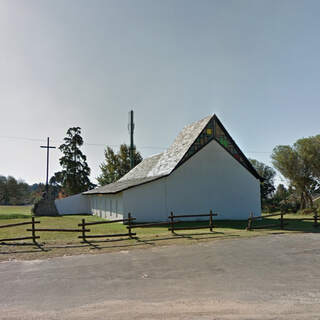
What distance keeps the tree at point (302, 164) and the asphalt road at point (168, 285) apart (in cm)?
2754

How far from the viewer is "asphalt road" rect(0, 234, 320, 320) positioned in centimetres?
549

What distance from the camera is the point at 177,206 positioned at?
80.1 feet

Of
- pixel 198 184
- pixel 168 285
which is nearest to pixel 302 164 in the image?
pixel 198 184

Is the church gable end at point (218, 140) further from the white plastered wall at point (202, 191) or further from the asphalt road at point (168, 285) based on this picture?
the asphalt road at point (168, 285)

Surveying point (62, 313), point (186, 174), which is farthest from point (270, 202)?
point (62, 313)

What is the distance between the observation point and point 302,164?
120ft

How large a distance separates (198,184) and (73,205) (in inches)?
862

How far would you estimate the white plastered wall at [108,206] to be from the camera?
2479 centimetres

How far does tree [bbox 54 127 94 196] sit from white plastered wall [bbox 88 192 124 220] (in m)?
16.3

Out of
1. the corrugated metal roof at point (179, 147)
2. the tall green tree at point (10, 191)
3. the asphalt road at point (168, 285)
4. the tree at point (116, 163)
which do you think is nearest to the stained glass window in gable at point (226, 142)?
the corrugated metal roof at point (179, 147)

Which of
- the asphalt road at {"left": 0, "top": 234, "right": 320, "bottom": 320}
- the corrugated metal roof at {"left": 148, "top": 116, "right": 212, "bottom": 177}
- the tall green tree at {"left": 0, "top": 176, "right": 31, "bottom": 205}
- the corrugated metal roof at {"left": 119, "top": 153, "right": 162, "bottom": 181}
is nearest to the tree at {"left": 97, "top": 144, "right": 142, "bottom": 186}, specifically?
the corrugated metal roof at {"left": 119, "top": 153, "right": 162, "bottom": 181}

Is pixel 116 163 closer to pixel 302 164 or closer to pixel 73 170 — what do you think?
pixel 73 170

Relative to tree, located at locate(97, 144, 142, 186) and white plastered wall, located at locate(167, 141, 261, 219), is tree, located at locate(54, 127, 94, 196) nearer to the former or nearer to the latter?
tree, located at locate(97, 144, 142, 186)

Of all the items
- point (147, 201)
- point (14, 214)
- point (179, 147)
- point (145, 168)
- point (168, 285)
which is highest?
point (179, 147)
